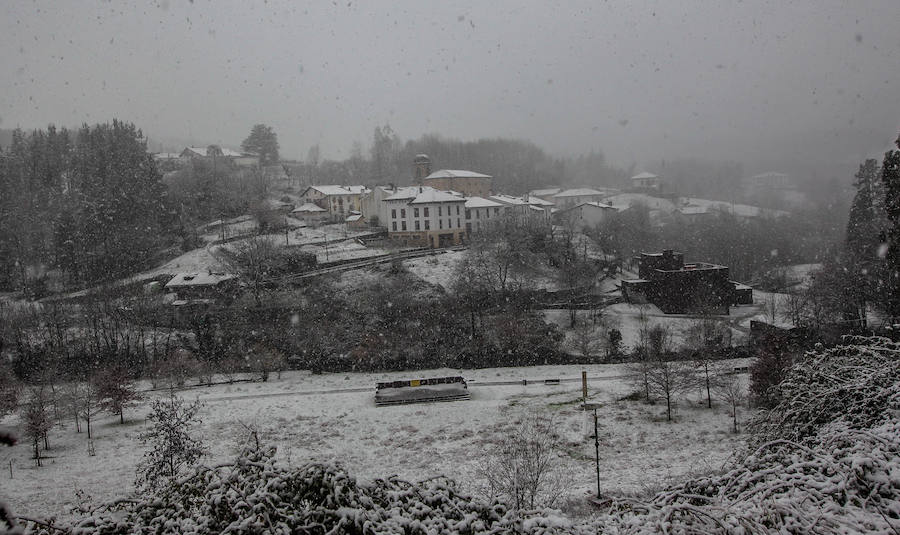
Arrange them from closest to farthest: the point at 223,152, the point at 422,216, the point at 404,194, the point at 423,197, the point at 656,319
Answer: the point at 656,319 < the point at 422,216 < the point at 423,197 < the point at 404,194 < the point at 223,152

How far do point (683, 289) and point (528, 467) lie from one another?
2452cm

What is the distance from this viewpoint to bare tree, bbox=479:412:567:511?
1224 centimetres

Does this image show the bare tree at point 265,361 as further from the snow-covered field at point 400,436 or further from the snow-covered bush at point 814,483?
the snow-covered bush at point 814,483

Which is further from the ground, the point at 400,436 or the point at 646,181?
the point at 646,181

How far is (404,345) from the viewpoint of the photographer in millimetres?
→ 30062

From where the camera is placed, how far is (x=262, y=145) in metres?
77.6

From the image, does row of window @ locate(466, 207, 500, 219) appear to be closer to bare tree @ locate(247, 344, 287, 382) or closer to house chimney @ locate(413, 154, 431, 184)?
house chimney @ locate(413, 154, 431, 184)

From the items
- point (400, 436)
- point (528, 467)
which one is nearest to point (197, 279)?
point (400, 436)

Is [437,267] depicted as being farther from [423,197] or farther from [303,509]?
[303,509]

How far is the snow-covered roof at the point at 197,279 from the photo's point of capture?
1340 inches

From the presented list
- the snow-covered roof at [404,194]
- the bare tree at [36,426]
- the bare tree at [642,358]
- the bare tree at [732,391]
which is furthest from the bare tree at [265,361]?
the snow-covered roof at [404,194]

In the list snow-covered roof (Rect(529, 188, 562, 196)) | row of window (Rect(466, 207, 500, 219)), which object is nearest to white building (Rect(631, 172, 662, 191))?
snow-covered roof (Rect(529, 188, 562, 196))

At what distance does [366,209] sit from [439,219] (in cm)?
982

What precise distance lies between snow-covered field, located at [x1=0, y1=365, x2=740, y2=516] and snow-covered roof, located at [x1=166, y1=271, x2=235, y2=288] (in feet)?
34.0
